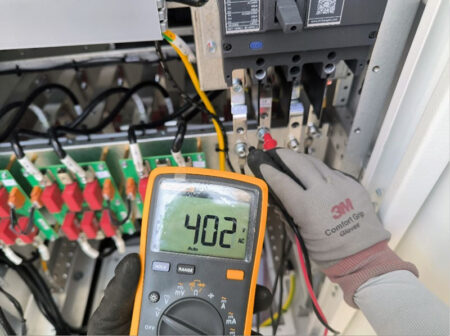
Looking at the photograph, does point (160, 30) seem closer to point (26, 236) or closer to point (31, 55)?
point (31, 55)

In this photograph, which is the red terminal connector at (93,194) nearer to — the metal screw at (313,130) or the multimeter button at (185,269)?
the multimeter button at (185,269)

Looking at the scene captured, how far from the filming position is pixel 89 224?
958 millimetres

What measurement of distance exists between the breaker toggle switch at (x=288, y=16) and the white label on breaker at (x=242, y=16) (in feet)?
0.12

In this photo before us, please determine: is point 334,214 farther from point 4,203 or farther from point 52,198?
point 4,203

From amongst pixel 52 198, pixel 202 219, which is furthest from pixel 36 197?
pixel 202 219

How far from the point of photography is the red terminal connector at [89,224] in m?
0.96

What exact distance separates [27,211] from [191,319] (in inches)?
23.4

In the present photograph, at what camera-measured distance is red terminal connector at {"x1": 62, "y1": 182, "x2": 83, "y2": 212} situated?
88cm

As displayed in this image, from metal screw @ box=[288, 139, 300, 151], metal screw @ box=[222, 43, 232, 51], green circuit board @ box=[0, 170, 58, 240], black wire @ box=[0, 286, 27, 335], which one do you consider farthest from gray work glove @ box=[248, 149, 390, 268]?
black wire @ box=[0, 286, 27, 335]

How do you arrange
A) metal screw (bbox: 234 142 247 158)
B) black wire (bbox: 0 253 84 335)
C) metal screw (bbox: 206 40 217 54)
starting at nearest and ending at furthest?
metal screw (bbox: 206 40 217 54) < metal screw (bbox: 234 142 247 158) < black wire (bbox: 0 253 84 335)

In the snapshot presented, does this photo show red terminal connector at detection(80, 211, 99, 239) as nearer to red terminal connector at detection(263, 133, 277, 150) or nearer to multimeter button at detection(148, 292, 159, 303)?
multimeter button at detection(148, 292, 159, 303)

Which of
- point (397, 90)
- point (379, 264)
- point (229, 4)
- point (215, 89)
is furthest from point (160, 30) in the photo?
point (379, 264)

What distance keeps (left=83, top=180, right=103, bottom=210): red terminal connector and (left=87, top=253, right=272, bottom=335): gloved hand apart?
30cm

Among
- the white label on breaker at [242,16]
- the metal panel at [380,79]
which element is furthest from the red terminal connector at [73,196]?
the metal panel at [380,79]
